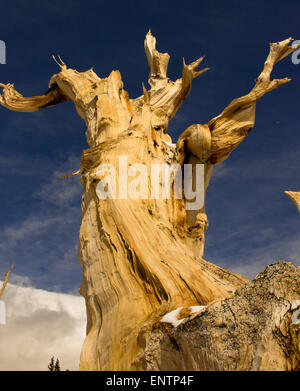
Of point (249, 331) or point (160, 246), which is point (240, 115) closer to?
point (160, 246)

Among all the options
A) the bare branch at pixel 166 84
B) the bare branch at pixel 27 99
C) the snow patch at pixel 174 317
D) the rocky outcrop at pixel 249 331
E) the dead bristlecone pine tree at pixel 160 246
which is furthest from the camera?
the bare branch at pixel 27 99

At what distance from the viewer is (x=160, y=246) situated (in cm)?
385

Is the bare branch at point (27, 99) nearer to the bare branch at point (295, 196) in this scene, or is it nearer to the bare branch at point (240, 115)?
the bare branch at point (240, 115)

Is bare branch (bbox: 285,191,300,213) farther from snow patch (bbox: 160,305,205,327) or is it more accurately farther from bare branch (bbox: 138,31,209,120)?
bare branch (bbox: 138,31,209,120)

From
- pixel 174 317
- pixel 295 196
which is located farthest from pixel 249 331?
pixel 295 196

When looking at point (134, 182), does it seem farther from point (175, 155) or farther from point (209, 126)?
point (209, 126)

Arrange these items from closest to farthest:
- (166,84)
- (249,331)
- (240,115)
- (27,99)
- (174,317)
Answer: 1. (249,331)
2. (174,317)
3. (240,115)
4. (166,84)
5. (27,99)

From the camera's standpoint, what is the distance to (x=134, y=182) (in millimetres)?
4320

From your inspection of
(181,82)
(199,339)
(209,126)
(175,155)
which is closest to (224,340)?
(199,339)

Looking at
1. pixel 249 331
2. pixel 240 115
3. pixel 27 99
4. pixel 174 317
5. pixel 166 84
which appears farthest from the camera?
pixel 27 99

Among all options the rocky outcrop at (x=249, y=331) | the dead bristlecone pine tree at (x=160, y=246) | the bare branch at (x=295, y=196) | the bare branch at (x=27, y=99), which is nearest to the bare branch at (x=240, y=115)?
the dead bristlecone pine tree at (x=160, y=246)

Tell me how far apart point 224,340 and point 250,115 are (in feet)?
12.4

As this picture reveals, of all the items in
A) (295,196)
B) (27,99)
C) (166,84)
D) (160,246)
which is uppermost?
(27,99)

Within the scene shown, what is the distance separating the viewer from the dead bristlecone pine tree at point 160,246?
7.78 ft
